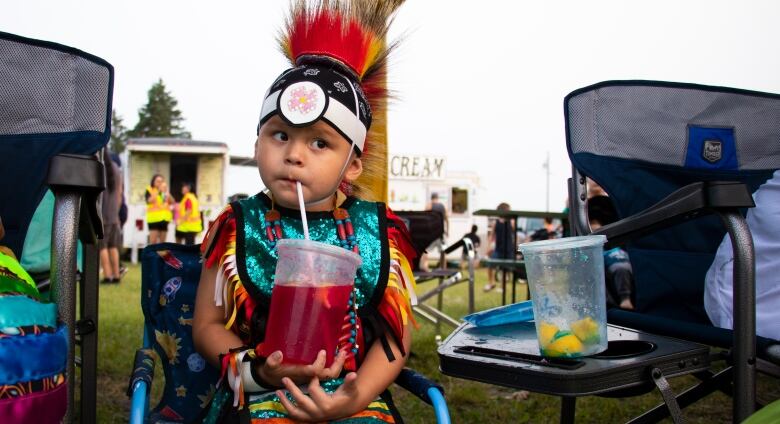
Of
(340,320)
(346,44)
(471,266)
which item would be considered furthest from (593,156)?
(471,266)

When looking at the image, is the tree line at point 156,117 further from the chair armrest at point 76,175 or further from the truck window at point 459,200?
the chair armrest at point 76,175

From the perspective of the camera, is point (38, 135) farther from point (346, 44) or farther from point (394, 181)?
point (394, 181)

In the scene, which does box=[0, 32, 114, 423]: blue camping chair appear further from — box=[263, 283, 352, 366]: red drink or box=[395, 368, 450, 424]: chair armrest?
box=[395, 368, 450, 424]: chair armrest

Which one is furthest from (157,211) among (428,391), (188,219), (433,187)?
(428,391)

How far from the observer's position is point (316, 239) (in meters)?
1.61

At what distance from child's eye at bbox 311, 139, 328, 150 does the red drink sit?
426 millimetres

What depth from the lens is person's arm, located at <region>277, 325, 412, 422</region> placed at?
1.32 m

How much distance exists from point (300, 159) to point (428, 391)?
575 mm

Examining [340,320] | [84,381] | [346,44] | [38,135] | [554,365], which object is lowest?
[84,381]

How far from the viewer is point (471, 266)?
18.5ft

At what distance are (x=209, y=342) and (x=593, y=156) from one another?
4.72 feet

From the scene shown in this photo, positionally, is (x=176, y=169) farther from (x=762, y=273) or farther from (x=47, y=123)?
(x=762, y=273)

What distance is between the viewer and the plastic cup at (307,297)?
1180 millimetres

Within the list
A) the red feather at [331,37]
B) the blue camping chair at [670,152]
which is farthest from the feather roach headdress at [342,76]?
the blue camping chair at [670,152]
